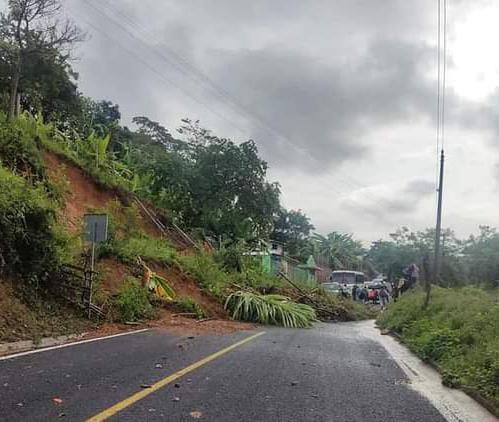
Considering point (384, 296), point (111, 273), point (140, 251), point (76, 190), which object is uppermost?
point (76, 190)

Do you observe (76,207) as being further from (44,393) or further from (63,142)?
(44,393)

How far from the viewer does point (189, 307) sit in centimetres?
1925

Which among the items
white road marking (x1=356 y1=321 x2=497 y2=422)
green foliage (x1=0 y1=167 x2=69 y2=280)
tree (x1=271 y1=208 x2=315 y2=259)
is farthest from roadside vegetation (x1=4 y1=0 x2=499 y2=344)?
tree (x1=271 y1=208 x2=315 y2=259)

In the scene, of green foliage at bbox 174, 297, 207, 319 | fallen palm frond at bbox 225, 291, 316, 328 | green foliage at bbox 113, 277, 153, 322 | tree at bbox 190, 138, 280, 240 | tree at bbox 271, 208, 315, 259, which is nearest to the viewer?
green foliage at bbox 113, 277, 153, 322

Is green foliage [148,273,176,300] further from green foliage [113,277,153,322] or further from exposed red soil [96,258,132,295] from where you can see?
green foliage [113,277,153,322]

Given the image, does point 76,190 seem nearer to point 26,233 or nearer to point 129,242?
point 129,242

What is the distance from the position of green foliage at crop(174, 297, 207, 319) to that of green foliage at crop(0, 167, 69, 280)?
203 inches

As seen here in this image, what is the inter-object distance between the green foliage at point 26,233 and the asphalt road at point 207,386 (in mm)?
3316

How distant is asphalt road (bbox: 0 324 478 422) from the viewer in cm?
588

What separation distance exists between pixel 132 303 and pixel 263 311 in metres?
6.14

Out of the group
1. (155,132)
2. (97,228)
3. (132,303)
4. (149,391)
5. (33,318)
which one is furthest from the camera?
(155,132)

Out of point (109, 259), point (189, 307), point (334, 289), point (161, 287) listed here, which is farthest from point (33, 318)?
point (334, 289)

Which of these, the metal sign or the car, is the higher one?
the metal sign

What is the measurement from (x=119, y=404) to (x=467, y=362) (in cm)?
554
